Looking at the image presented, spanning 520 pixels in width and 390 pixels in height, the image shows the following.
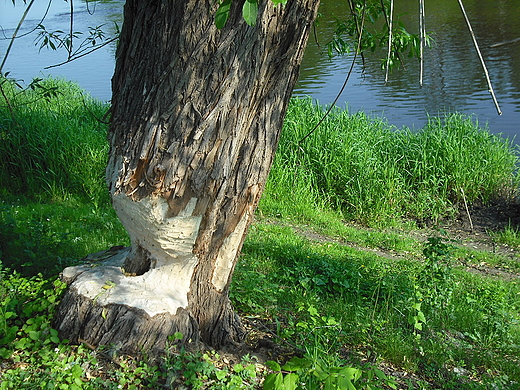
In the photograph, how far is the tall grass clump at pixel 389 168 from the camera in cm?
850

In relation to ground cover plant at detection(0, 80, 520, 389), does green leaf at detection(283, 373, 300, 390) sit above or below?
above

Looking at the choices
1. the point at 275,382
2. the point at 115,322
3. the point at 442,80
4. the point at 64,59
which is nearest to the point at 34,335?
the point at 115,322

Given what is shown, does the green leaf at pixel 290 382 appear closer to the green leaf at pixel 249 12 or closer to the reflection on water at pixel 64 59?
the green leaf at pixel 249 12

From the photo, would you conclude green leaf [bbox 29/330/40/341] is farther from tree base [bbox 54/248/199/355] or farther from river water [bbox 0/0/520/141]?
river water [bbox 0/0/520/141]

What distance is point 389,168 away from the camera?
8812 mm

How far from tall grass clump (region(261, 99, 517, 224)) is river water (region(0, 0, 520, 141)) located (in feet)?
4.58

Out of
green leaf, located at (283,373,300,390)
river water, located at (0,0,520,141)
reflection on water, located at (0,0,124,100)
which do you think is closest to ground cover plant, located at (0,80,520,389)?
green leaf, located at (283,373,300,390)

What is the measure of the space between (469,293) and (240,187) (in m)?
3.10

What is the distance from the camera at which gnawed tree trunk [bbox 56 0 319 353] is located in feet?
8.82

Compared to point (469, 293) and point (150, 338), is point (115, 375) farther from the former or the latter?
point (469, 293)

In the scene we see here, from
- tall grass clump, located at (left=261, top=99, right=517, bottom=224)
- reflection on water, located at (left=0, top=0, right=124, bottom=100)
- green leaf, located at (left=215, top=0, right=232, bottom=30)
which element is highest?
green leaf, located at (left=215, top=0, right=232, bottom=30)

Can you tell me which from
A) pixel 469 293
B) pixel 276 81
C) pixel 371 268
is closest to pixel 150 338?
pixel 276 81

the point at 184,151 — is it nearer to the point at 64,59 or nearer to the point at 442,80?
the point at 442,80

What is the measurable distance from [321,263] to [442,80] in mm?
11621
